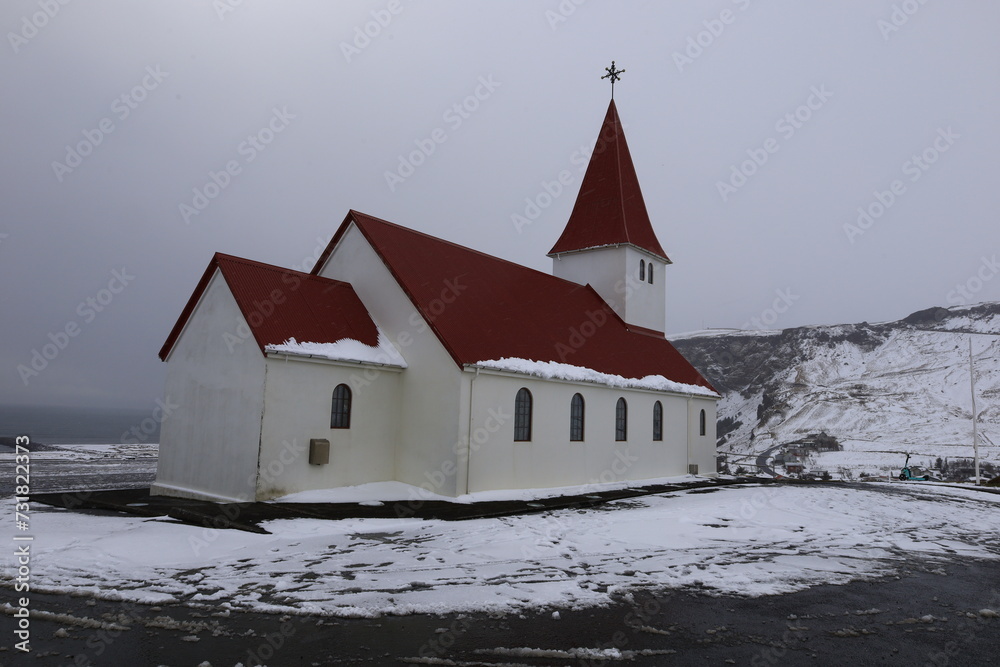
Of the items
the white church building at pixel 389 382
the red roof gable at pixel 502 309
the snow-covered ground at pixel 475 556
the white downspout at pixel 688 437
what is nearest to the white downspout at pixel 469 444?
the white church building at pixel 389 382

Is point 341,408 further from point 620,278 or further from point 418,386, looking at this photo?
point 620,278

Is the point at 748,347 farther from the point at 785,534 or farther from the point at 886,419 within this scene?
the point at 785,534

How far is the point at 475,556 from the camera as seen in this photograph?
30.9ft

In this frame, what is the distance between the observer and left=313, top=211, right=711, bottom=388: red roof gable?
17.5 m

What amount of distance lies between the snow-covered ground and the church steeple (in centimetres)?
1307

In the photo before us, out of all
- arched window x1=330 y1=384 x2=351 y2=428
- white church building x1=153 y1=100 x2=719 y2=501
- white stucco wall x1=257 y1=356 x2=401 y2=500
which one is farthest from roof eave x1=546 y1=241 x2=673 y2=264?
arched window x1=330 y1=384 x2=351 y2=428

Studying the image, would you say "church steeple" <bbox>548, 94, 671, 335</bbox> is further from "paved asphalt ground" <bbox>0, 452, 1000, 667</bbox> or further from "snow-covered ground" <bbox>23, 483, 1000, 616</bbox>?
"paved asphalt ground" <bbox>0, 452, 1000, 667</bbox>

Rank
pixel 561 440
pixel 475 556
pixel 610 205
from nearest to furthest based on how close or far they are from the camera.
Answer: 1. pixel 475 556
2. pixel 561 440
3. pixel 610 205

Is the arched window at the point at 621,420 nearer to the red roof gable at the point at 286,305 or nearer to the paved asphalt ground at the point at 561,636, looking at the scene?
the red roof gable at the point at 286,305

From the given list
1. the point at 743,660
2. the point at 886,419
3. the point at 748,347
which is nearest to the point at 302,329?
the point at 743,660

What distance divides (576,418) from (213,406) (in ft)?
32.0

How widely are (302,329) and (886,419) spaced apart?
70.0 meters

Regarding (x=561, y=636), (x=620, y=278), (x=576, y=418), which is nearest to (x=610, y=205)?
(x=620, y=278)

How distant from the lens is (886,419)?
69.1 metres
